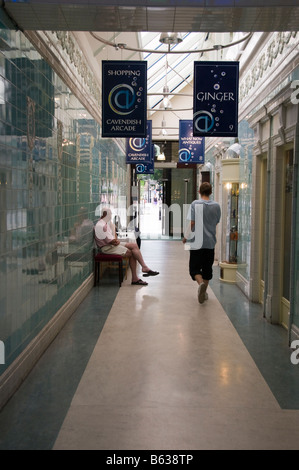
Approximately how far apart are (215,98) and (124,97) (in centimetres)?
121

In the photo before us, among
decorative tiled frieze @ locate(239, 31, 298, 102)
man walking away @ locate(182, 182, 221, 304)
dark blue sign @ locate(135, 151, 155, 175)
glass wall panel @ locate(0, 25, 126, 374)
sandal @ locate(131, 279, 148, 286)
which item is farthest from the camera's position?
dark blue sign @ locate(135, 151, 155, 175)

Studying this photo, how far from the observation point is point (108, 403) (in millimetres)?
3475

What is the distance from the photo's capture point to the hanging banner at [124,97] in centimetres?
615

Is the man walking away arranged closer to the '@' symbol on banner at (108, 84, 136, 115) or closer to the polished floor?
the polished floor

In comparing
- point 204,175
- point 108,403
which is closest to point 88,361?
point 108,403

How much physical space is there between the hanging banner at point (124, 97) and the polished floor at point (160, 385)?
247 centimetres

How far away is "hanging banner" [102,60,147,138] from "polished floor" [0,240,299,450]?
247 cm

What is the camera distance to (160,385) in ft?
12.6

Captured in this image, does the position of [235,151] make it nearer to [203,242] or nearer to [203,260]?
[203,242]

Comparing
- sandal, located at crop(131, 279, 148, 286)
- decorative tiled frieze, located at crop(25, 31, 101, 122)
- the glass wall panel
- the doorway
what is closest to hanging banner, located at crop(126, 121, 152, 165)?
decorative tiled frieze, located at crop(25, 31, 101, 122)

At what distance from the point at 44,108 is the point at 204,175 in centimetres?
958

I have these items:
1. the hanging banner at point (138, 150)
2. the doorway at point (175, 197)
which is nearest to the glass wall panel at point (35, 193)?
the hanging banner at point (138, 150)

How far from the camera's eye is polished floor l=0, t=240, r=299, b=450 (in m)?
2.97

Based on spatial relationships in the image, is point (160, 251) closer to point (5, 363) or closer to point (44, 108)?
point (44, 108)
